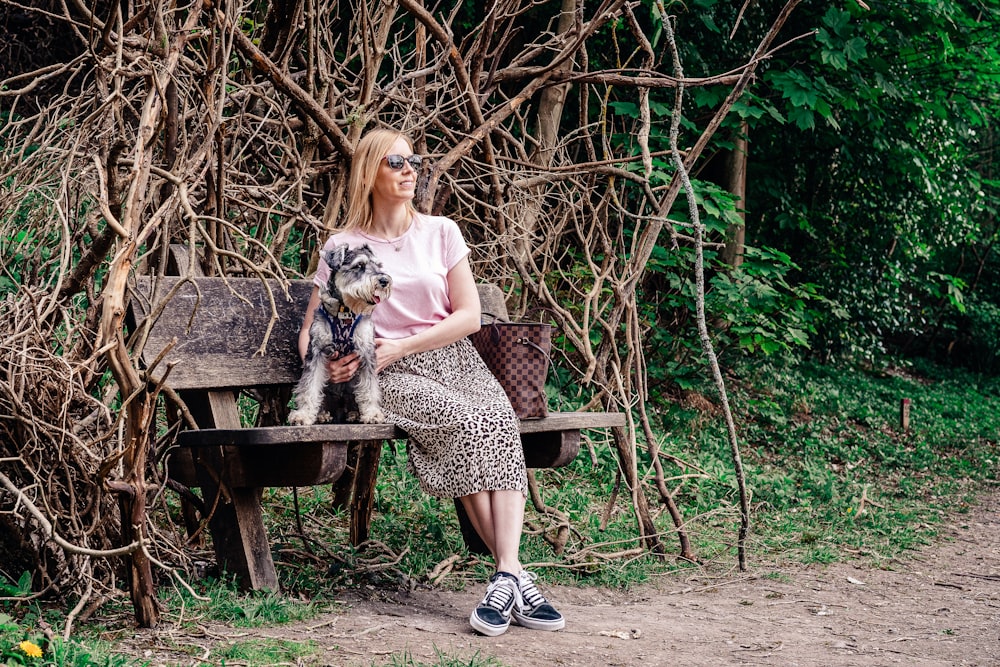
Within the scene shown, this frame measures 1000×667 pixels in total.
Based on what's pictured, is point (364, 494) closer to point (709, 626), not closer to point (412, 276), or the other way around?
point (412, 276)

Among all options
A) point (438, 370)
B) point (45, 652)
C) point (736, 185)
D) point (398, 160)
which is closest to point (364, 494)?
point (438, 370)

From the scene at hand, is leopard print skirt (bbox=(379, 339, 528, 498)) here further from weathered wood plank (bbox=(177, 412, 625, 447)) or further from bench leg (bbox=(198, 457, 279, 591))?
bench leg (bbox=(198, 457, 279, 591))

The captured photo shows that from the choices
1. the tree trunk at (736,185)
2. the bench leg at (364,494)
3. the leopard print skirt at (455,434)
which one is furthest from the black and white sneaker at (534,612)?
the tree trunk at (736,185)

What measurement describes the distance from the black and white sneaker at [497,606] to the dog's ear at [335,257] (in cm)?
135

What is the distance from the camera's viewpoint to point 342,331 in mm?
3982

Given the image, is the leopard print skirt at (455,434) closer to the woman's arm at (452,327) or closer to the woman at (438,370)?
the woman at (438,370)

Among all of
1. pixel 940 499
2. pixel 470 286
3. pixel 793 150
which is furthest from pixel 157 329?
pixel 793 150

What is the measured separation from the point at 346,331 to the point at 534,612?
4.27 feet

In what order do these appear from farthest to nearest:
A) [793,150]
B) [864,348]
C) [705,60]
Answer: [864,348], [793,150], [705,60]

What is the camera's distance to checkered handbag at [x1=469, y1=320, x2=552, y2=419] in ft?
14.6

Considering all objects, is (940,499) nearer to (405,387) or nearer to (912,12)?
(912,12)

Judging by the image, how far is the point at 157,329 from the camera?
393 cm

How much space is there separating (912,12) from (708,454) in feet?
14.3

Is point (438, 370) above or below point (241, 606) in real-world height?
above
